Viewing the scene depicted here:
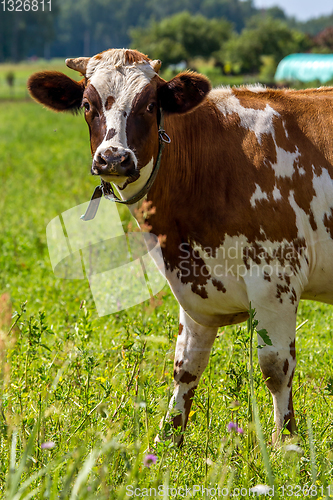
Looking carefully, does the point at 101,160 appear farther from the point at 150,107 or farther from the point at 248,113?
the point at 248,113

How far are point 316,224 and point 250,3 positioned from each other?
617ft

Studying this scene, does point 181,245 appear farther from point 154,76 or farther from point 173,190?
point 154,76

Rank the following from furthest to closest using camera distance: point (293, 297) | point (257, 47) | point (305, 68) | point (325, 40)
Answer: point (325, 40) → point (257, 47) → point (305, 68) → point (293, 297)

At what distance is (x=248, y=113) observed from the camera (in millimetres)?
3439

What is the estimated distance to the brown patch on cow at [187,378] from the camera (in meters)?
3.69

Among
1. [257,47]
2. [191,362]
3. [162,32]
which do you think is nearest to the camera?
[191,362]

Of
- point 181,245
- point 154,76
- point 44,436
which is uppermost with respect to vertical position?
point 154,76

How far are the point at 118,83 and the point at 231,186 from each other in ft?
2.75

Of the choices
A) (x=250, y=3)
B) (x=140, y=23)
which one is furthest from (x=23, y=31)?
(x=250, y=3)

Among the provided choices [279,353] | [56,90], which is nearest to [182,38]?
[56,90]

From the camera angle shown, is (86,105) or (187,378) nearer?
(86,105)

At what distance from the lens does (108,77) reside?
304 centimetres

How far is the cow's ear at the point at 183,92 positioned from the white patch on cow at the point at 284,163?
1.83 feet

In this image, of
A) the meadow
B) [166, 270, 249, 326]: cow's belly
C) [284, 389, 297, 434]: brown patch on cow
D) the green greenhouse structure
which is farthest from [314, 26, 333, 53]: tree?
[284, 389, 297, 434]: brown patch on cow
